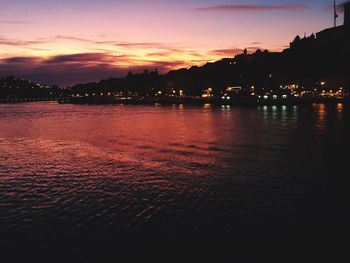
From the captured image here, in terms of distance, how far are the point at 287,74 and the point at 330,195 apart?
593ft

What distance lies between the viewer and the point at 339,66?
176 metres

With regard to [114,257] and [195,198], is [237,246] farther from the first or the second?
[195,198]

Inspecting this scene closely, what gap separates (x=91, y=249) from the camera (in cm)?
1125

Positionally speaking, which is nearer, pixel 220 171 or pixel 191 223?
pixel 191 223

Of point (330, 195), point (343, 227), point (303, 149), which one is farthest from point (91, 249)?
point (303, 149)

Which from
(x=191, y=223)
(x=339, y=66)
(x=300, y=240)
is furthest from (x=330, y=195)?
(x=339, y=66)

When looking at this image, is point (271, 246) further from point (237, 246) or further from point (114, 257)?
point (114, 257)

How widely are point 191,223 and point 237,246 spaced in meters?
2.27

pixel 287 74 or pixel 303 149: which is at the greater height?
pixel 287 74

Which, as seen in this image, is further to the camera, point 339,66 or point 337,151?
point 339,66

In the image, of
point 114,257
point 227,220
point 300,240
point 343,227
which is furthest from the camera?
point 227,220

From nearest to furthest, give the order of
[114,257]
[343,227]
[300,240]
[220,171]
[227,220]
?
1. [114,257]
2. [300,240]
3. [343,227]
4. [227,220]
5. [220,171]

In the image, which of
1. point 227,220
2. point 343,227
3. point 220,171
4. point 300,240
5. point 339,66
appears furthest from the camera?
point 339,66

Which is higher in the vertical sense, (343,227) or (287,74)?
(287,74)
